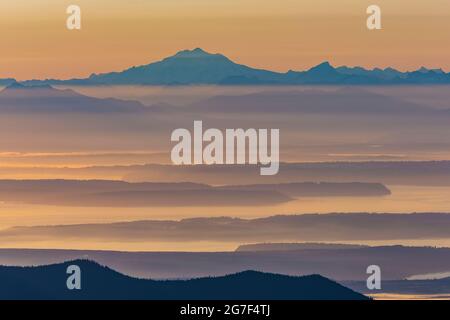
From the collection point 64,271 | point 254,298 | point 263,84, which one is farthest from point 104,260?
point 263,84

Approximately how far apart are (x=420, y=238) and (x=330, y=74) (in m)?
2.87

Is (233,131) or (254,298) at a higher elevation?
(233,131)

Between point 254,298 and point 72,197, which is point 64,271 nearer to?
point 72,197

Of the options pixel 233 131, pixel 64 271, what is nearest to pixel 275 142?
pixel 233 131

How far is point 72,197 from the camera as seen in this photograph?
19.0 metres

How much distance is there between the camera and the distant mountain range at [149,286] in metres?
18.1

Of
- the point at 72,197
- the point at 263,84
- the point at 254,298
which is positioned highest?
the point at 263,84

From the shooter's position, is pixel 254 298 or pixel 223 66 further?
pixel 223 66

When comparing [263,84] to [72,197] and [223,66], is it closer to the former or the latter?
[223,66]

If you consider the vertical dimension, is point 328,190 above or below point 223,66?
below

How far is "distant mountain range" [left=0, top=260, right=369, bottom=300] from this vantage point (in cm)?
1814

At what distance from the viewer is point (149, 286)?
1858 centimetres

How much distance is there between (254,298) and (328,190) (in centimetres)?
217

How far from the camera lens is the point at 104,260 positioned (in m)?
18.7
